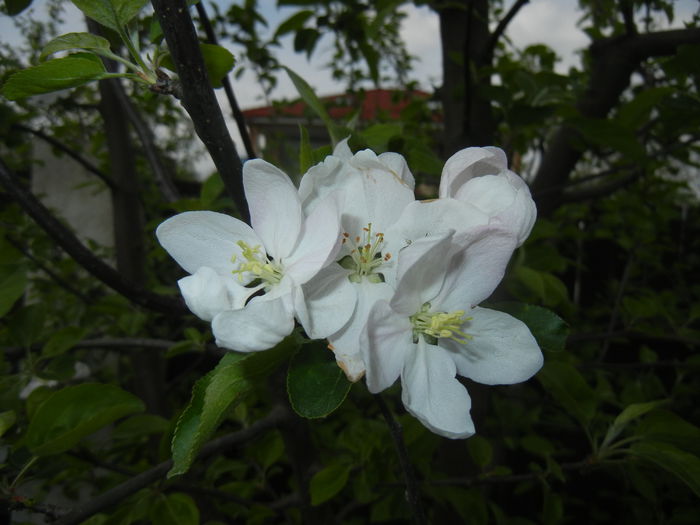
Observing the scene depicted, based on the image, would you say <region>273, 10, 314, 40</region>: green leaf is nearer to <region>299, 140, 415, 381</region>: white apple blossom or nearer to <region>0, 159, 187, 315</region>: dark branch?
<region>0, 159, 187, 315</region>: dark branch

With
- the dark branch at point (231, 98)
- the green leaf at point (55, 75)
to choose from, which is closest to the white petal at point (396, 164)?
the green leaf at point (55, 75)

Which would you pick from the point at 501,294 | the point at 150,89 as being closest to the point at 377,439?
the point at 501,294

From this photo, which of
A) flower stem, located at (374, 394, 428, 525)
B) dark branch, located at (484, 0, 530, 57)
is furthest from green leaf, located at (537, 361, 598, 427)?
dark branch, located at (484, 0, 530, 57)

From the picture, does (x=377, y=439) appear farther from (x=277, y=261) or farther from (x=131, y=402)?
(x=277, y=261)

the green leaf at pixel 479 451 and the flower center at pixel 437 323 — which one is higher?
the flower center at pixel 437 323

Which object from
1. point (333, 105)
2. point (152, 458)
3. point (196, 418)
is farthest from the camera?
point (333, 105)

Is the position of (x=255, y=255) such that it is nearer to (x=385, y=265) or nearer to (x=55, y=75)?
(x=385, y=265)

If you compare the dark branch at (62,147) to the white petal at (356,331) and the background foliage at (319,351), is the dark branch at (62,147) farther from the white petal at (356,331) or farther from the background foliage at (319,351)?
the white petal at (356,331)
